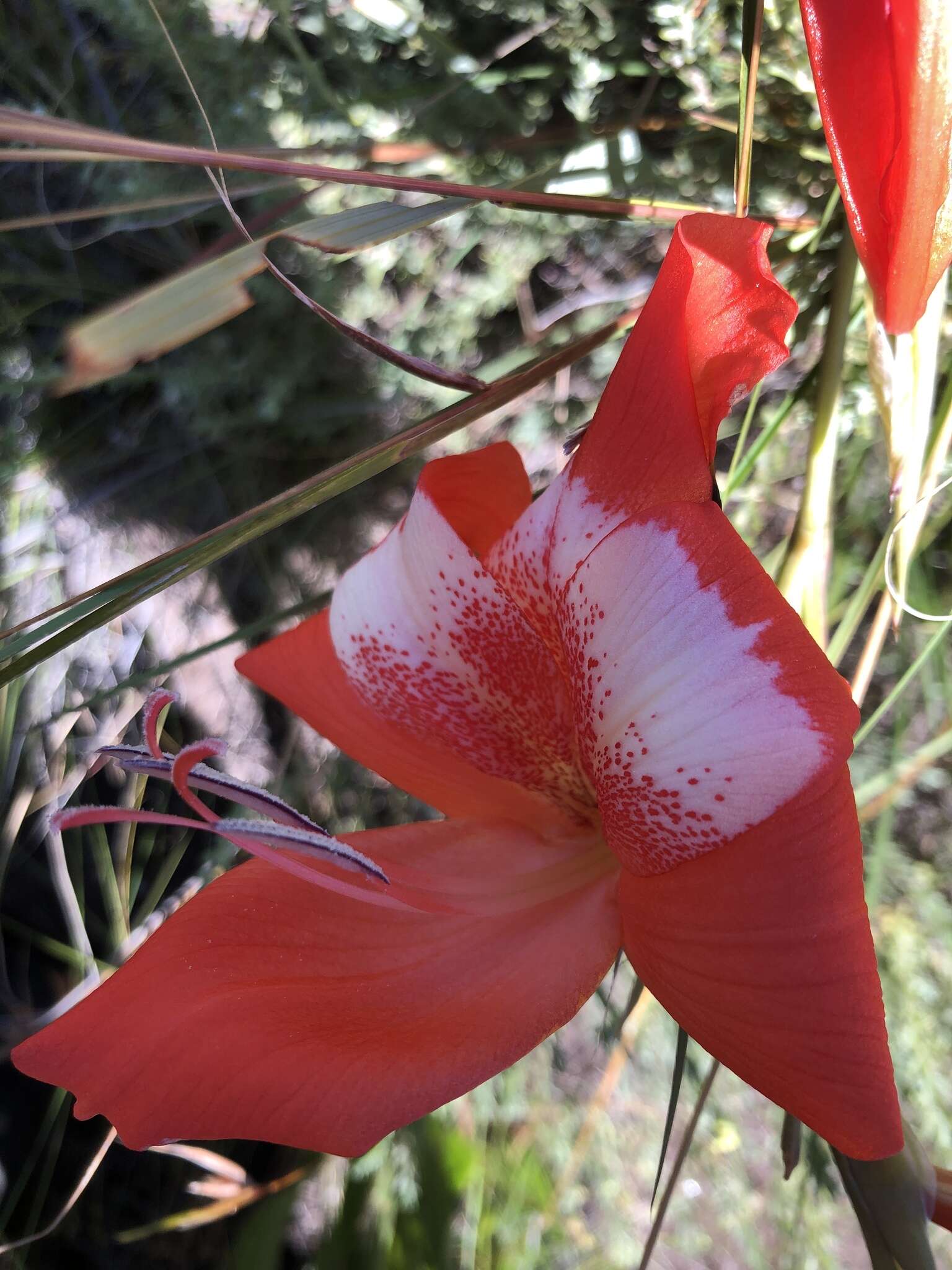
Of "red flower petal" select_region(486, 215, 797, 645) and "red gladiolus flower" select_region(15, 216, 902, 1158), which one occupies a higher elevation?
"red flower petal" select_region(486, 215, 797, 645)

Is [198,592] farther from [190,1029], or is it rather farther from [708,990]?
[708,990]

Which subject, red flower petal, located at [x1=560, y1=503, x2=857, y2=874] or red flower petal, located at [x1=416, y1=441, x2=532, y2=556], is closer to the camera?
red flower petal, located at [x1=560, y1=503, x2=857, y2=874]

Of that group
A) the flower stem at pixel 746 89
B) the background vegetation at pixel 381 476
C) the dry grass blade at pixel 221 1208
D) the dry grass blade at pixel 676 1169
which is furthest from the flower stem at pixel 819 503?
the dry grass blade at pixel 221 1208

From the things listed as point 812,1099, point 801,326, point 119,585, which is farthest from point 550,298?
point 812,1099

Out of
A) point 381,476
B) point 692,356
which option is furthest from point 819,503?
point 381,476

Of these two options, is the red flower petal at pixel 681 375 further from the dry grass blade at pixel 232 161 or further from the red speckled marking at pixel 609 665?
the dry grass blade at pixel 232 161

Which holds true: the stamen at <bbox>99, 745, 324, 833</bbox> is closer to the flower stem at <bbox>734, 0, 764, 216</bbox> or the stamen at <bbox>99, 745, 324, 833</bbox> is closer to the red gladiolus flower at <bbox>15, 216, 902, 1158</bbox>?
the red gladiolus flower at <bbox>15, 216, 902, 1158</bbox>

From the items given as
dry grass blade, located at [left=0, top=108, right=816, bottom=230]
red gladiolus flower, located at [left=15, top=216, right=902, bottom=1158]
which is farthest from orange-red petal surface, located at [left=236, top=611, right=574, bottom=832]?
dry grass blade, located at [left=0, top=108, right=816, bottom=230]
